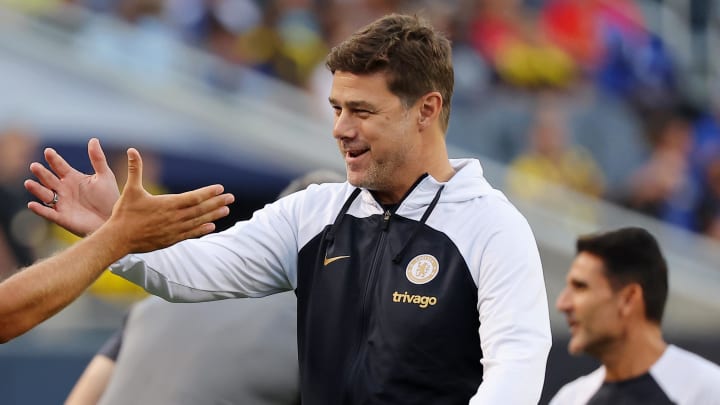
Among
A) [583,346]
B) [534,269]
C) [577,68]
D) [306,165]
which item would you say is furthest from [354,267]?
[577,68]

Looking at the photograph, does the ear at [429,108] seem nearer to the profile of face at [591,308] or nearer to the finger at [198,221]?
the finger at [198,221]

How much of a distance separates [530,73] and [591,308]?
19.6ft

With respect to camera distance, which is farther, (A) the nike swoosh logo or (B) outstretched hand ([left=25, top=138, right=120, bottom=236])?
(A) the nike swoosh logo

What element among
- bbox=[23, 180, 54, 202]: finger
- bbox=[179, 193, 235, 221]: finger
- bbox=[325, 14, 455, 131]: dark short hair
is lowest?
bbox=[23, 180, 54, 202]: finger

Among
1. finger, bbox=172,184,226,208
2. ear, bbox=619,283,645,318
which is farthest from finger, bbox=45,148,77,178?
ear, bbox=619,283,645,318

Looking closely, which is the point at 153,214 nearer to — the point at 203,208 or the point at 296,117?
the point at 203,208

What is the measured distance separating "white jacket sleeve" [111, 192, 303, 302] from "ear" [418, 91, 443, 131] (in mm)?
454

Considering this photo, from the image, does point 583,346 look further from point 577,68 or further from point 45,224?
point 577,68

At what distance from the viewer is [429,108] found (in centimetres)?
371

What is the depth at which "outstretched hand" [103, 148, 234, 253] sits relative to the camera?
3.29 metres

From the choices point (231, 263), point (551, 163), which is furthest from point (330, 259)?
point (551, 163)

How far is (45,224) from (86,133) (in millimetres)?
1639

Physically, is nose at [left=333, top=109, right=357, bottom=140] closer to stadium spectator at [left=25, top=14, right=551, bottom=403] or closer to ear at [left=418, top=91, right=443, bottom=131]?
stadium spectator at [left=25, top=14, right=551, bottom=403]

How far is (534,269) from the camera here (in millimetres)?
3453
